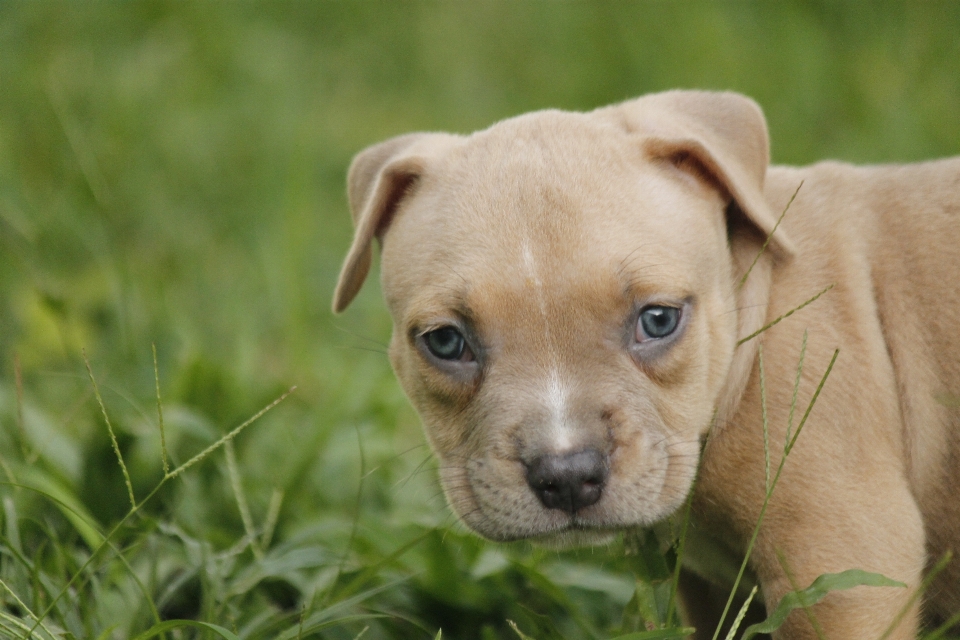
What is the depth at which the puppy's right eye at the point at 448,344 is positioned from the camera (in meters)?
3.72

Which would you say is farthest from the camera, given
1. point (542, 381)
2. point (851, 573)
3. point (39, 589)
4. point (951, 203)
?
point (951, 203)

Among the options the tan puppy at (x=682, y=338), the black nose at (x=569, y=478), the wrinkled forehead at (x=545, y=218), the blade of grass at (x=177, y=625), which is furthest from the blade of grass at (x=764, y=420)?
the blade of grass at (x=177, y=625)

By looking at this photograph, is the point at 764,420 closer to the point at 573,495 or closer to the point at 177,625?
the point at 573,495

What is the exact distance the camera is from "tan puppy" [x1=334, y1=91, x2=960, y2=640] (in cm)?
344

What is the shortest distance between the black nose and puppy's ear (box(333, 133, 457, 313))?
142 centimetres

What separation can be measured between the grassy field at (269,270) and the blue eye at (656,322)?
778 mm

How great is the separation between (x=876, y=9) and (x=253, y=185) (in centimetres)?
593

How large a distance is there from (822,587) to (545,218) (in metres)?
1.48

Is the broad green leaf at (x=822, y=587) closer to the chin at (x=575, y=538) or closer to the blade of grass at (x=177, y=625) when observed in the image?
the chin at (x=575, y=538)

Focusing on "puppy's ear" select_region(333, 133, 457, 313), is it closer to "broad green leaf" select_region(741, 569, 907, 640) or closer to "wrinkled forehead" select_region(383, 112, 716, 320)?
"wrinkled forehead" select_region(383, 112, 716, 320)

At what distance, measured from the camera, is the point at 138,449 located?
5270 mm

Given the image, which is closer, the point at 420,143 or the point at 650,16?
the point at 420,143

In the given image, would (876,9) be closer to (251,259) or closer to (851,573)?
(251,259)

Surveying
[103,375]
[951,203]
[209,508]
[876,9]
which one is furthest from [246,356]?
[876,9]
